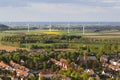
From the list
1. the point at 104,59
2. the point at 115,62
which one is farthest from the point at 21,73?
the point at 104,59

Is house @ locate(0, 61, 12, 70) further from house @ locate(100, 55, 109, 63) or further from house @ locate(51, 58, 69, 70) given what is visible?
house @ locate(100, 55, 109, 63)

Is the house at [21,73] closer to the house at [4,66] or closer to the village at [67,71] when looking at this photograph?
the village at [67,71]

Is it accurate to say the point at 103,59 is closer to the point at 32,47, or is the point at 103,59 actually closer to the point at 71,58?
the point at 71,58

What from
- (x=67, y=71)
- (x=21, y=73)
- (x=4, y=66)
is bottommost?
(x=4, y=66)

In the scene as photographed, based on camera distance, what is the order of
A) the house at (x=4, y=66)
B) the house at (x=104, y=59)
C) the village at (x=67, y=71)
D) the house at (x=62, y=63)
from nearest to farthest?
the village at (x=67, y=71) < the house at (x=4, y=66) < the house at (x=62, y=63) < the house at (x=104, y=59)

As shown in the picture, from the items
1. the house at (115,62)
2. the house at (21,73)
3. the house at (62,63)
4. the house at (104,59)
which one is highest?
the house at (21,73)

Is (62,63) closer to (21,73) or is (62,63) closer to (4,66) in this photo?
(4,66)

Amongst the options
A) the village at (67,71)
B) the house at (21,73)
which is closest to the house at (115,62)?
the village at (67,71)

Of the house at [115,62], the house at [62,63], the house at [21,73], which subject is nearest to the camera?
the house at [21,73]

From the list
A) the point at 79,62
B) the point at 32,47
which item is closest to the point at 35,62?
the point at 79,62

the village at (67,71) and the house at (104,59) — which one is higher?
the village at (67,71)

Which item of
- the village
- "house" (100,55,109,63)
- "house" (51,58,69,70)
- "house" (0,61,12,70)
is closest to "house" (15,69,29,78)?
the village
